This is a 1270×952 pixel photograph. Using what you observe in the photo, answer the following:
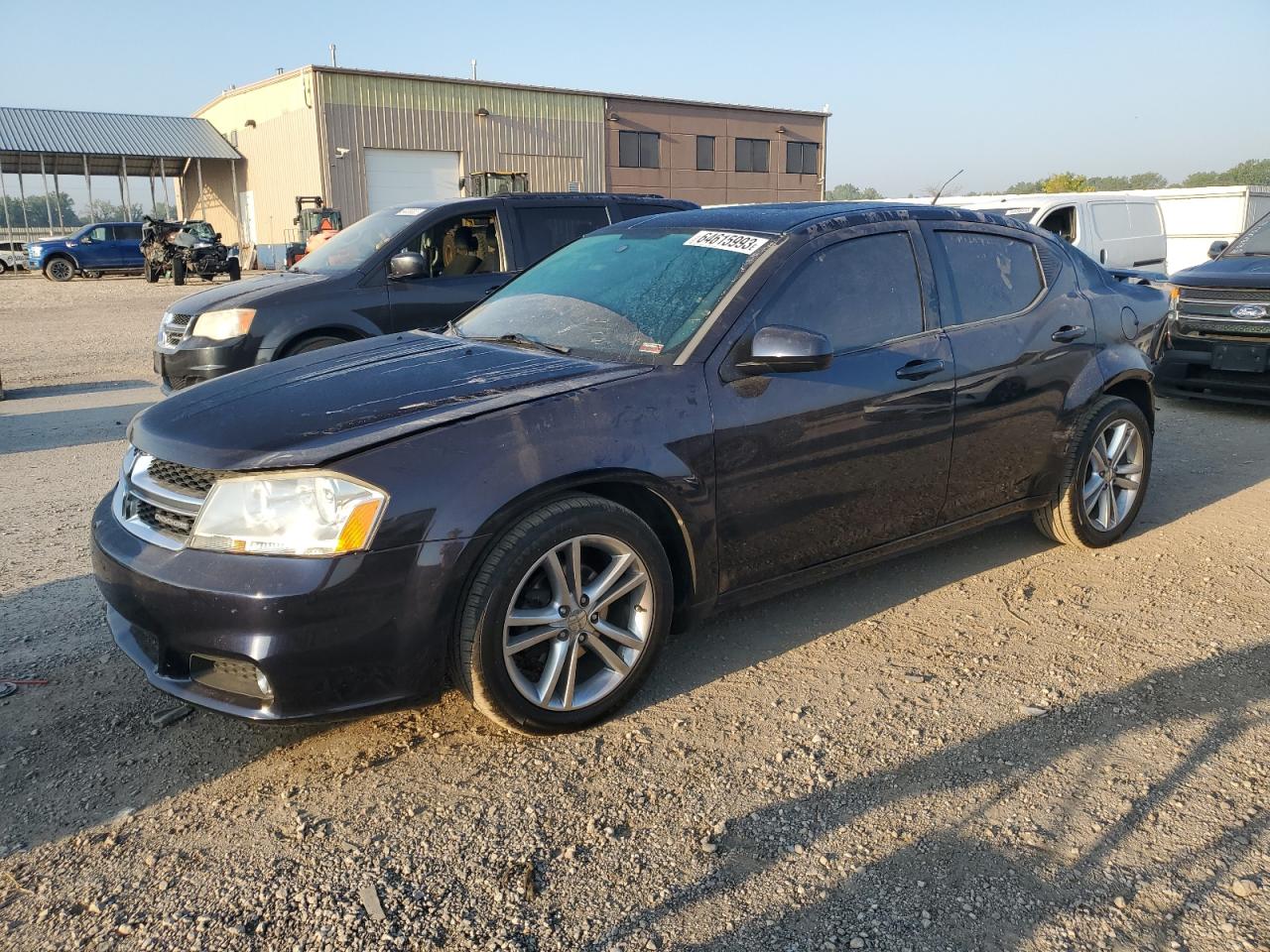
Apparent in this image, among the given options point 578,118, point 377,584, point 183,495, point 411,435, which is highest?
point 578,118

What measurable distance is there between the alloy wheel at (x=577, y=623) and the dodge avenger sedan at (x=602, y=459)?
0.01m

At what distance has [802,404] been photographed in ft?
11.9

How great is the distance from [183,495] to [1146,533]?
469 centimetres

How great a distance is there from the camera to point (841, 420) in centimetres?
373

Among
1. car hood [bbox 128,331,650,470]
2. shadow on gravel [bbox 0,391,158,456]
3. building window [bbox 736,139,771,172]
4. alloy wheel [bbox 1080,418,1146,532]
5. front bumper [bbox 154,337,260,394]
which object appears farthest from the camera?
building window [bbox 736,139,771,172]

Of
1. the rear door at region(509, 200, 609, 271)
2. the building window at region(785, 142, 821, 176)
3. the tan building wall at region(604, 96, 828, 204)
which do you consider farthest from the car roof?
the building window at region(785, 142, 821, 176)

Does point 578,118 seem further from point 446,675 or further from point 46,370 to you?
point 446,675

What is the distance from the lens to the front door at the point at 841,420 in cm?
351

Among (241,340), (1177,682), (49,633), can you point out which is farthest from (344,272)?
(1177,682)

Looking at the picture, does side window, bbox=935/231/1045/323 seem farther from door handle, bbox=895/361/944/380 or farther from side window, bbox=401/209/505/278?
side window, bbox=401/209/505/278

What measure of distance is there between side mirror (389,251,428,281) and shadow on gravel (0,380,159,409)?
172 inches

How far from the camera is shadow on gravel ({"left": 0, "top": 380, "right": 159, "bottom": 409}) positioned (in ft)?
33.1

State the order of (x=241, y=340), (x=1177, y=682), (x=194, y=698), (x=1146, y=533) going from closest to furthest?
(x=194, y=698)
(x=1177, y=682)
(x=1146, y=533)
(x=241, y=340)

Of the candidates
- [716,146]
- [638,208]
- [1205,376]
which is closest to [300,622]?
[638,208]
